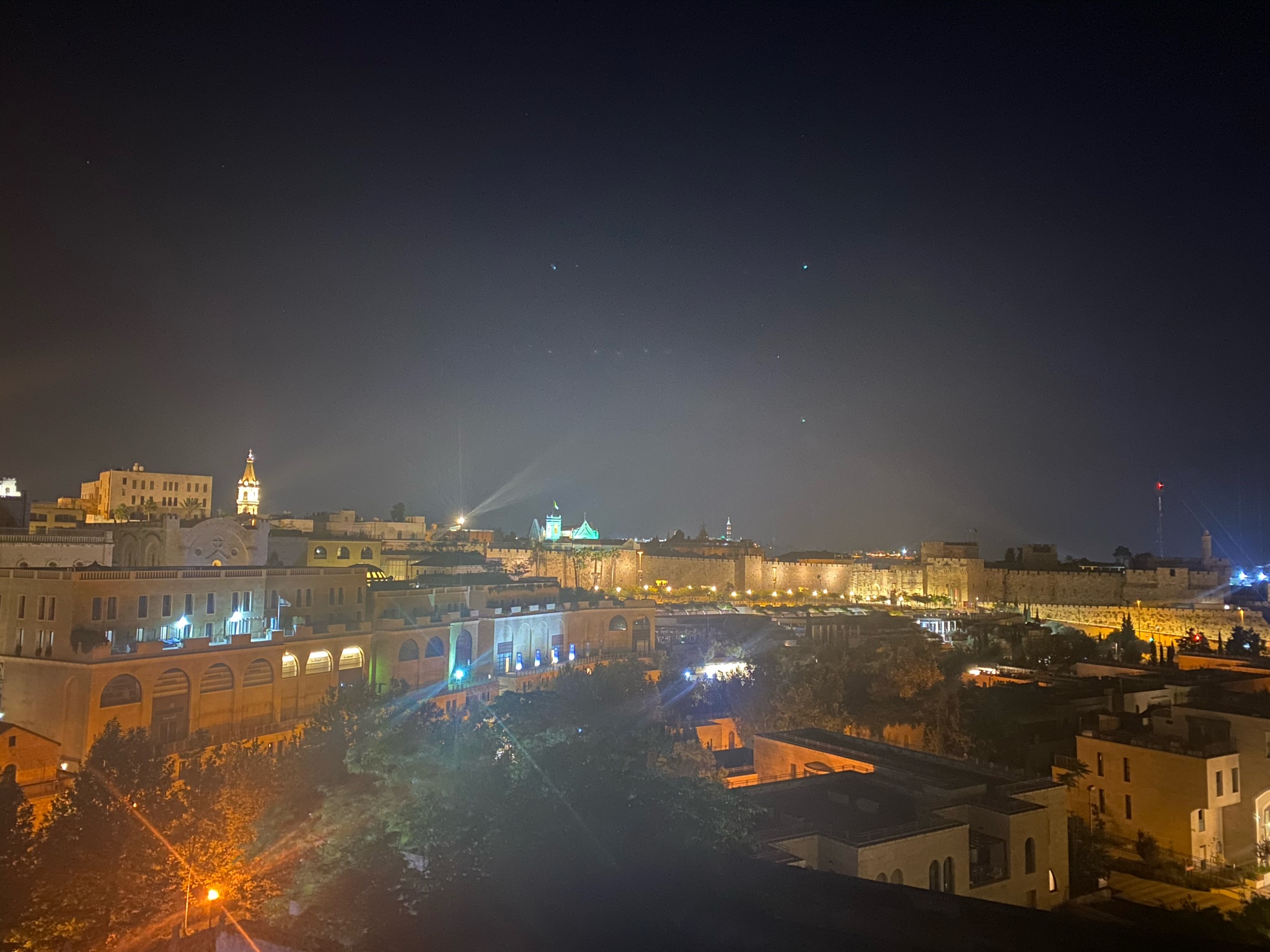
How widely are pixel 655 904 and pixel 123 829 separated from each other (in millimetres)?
7517

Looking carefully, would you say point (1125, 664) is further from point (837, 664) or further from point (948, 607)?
point (948, 607)

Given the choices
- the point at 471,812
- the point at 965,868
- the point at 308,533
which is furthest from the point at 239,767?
the point at 308,533

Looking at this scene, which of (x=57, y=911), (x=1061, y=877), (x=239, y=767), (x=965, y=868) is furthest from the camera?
(x=1061, y=877)

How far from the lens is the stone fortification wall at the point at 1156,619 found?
4253cm

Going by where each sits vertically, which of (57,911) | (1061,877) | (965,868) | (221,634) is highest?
(221,634)

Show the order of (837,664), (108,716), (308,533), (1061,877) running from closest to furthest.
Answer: (108,716) → (1061,877) → (837,664) → (308,533)

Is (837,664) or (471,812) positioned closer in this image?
(471,812)

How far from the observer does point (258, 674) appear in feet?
59.6

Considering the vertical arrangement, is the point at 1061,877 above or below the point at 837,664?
Answer: below

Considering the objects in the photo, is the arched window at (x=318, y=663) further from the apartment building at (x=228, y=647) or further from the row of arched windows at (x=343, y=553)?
the row of arched windows at (x=343, y=553)

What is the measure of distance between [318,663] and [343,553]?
1335 cm

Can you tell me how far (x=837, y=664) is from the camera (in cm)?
2839

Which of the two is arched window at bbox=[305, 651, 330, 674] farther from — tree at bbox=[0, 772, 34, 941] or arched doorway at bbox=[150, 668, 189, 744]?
tree at bbox=[0, 772, 34, 941]

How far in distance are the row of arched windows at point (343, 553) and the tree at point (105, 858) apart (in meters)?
20.6
